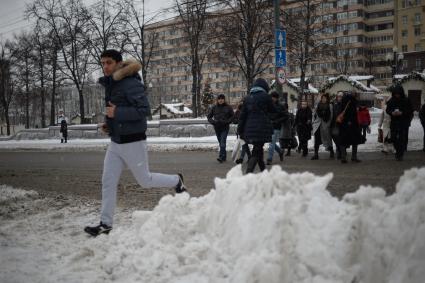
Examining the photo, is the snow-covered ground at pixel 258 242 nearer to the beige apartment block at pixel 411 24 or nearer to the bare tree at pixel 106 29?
the bare tree at pixel 106 29

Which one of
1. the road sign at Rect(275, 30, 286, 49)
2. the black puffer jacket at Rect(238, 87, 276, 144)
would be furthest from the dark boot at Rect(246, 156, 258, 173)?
the road sign at Rect(275, 30, 286, 49)

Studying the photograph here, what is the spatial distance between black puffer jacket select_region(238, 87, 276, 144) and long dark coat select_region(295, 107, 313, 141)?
15.0ft

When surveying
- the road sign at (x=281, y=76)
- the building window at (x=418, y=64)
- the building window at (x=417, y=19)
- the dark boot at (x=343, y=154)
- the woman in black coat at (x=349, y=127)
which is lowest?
the dark boot at (x=343, y=154)

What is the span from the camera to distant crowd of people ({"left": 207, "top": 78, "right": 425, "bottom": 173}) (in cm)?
817

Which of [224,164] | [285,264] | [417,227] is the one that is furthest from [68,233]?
[224,164]

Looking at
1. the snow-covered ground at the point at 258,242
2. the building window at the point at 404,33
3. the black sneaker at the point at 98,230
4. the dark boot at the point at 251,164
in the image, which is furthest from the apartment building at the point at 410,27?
the snow-covered ground at the point at 258,242

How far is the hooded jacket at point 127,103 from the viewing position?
4598 millimetres

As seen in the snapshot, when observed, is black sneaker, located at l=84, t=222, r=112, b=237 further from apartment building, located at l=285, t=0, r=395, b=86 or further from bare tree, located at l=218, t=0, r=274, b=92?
apartment building, located at l=285, t=0, r=395, b=86

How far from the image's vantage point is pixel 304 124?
1262 centimetres

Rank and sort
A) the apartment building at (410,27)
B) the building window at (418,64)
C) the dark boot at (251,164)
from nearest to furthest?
the dark boot at (251,164), the building window at (418,64), the apartment building at (410,27)

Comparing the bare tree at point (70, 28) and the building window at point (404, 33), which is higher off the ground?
the building window at point (404, 33)

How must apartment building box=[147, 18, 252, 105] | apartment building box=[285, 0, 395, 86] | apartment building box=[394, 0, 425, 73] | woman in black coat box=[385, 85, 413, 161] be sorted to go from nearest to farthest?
woman in black coat box=[385, 85, 413, 161]
apartment building box=[394, 0, 425, 73]
apartment building box=[285, 0, 395, 86]
apartment building box=[147, 18, 252, 105]

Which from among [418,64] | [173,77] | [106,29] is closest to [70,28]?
[106,29]

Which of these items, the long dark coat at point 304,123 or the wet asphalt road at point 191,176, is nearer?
the wet asphalt road at point 191,176
